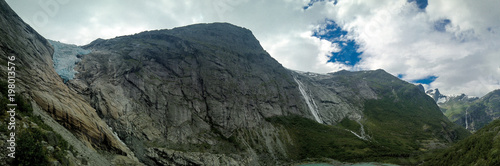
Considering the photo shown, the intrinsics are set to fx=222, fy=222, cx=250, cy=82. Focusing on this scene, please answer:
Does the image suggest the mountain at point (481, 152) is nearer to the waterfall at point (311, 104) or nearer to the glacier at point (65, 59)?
the waterfall at point (311, 104)

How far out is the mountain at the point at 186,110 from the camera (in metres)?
48.2

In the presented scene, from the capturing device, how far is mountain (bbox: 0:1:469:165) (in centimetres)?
4823

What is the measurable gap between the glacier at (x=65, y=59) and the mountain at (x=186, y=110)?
58 cm

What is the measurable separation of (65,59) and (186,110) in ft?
174

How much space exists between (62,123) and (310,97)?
5926 inches

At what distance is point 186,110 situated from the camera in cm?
9738

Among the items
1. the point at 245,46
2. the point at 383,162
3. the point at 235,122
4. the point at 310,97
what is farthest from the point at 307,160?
the point at 245,46

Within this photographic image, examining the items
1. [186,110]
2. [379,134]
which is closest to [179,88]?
[186,110]

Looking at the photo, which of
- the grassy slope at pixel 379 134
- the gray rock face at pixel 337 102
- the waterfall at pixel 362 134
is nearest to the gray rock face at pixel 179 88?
the grassy slope at pixel 379 134

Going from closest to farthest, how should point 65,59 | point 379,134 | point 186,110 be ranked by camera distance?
point 65,59 → point 186,110 → point 379,134

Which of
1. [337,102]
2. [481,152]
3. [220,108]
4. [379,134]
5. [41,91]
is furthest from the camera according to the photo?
[337,102]

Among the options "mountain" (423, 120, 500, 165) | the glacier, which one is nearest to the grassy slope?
"mountain" (423, 120, 500, 165)

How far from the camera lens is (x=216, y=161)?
76438 mm

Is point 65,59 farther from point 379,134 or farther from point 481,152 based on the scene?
point 379,134
